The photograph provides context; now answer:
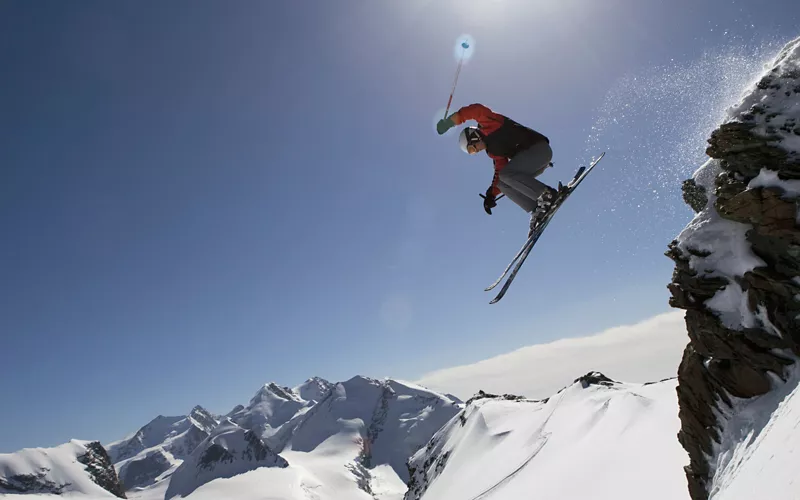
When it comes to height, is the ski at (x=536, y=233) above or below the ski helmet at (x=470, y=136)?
below

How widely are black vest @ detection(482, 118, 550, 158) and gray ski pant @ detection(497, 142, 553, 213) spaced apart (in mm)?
147

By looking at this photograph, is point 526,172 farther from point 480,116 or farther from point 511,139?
point 480,116

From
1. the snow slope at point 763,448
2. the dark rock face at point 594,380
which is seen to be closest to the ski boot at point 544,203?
the snow slope at point 763,448

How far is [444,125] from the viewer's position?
1000 centimetres

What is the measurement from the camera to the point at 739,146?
25.7ft

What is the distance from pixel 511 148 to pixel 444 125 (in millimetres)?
1785

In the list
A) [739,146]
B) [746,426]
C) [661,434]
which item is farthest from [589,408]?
[739,146]

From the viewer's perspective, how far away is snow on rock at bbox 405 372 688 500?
13.9m

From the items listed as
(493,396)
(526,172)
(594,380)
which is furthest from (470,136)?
(493,396)

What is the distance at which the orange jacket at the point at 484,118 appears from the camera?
Answer: 9875mm

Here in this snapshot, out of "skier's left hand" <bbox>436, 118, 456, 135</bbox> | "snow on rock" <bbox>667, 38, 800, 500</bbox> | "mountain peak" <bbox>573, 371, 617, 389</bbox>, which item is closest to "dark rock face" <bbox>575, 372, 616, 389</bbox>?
"mountain peak" <bbox>573, 371, 617, 389</bbox>

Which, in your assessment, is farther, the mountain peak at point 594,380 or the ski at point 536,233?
the mountain peak at point 594,380

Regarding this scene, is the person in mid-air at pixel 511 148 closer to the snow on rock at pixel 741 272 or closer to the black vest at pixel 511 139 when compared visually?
the black vest at pixel 511 139

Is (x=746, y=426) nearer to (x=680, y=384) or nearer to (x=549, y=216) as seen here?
(x=680, y=384)
